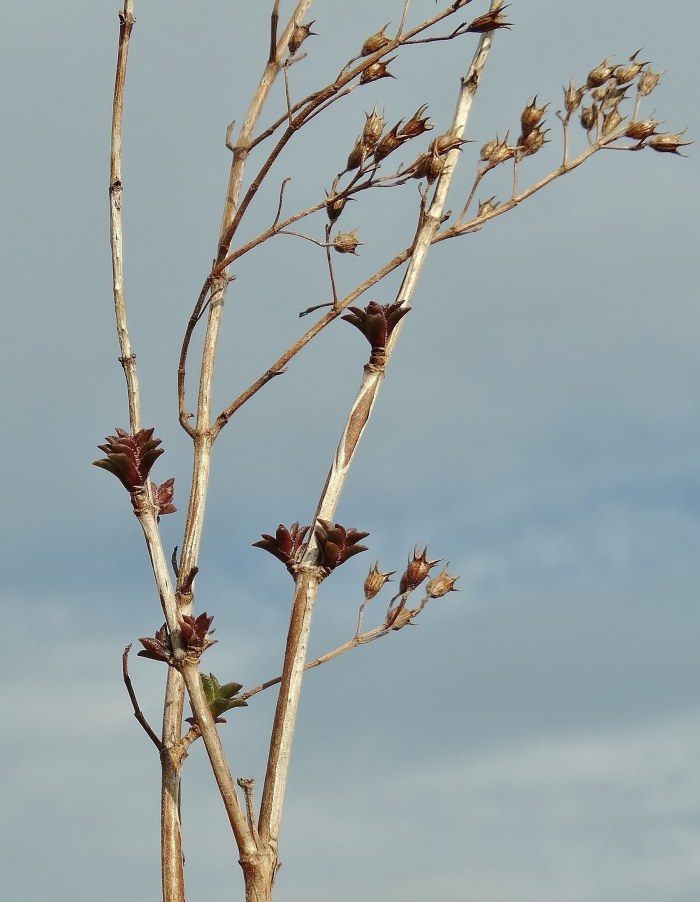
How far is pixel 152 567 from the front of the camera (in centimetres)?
276

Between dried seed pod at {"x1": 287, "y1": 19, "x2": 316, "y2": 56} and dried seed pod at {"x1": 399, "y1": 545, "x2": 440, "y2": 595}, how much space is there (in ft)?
5.73

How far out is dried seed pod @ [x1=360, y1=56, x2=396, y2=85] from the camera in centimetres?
351

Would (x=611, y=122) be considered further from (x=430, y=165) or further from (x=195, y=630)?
(x=195, y=630)

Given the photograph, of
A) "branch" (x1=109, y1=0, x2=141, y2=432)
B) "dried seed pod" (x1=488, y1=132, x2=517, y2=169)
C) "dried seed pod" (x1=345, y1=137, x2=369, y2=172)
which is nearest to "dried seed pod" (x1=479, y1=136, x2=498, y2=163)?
"dried seed pod" (x1=488, y1=132, x2=517, y2=169)

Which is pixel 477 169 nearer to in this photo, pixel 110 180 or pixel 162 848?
pixel 110 180

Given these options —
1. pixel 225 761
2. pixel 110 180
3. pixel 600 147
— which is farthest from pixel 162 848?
pixel 600 147

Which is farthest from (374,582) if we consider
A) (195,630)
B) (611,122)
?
(611,122)

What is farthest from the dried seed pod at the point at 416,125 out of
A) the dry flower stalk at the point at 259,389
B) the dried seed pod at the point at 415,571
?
Answer: the dried seed pod at the point at 415,571

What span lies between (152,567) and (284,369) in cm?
87

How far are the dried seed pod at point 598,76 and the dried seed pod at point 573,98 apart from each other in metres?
0.04

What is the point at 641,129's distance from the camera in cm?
427

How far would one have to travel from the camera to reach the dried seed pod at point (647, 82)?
444cm

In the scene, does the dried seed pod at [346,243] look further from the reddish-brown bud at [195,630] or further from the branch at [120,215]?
the reddish-brown bud at [195,630]

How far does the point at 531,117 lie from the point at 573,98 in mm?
511
